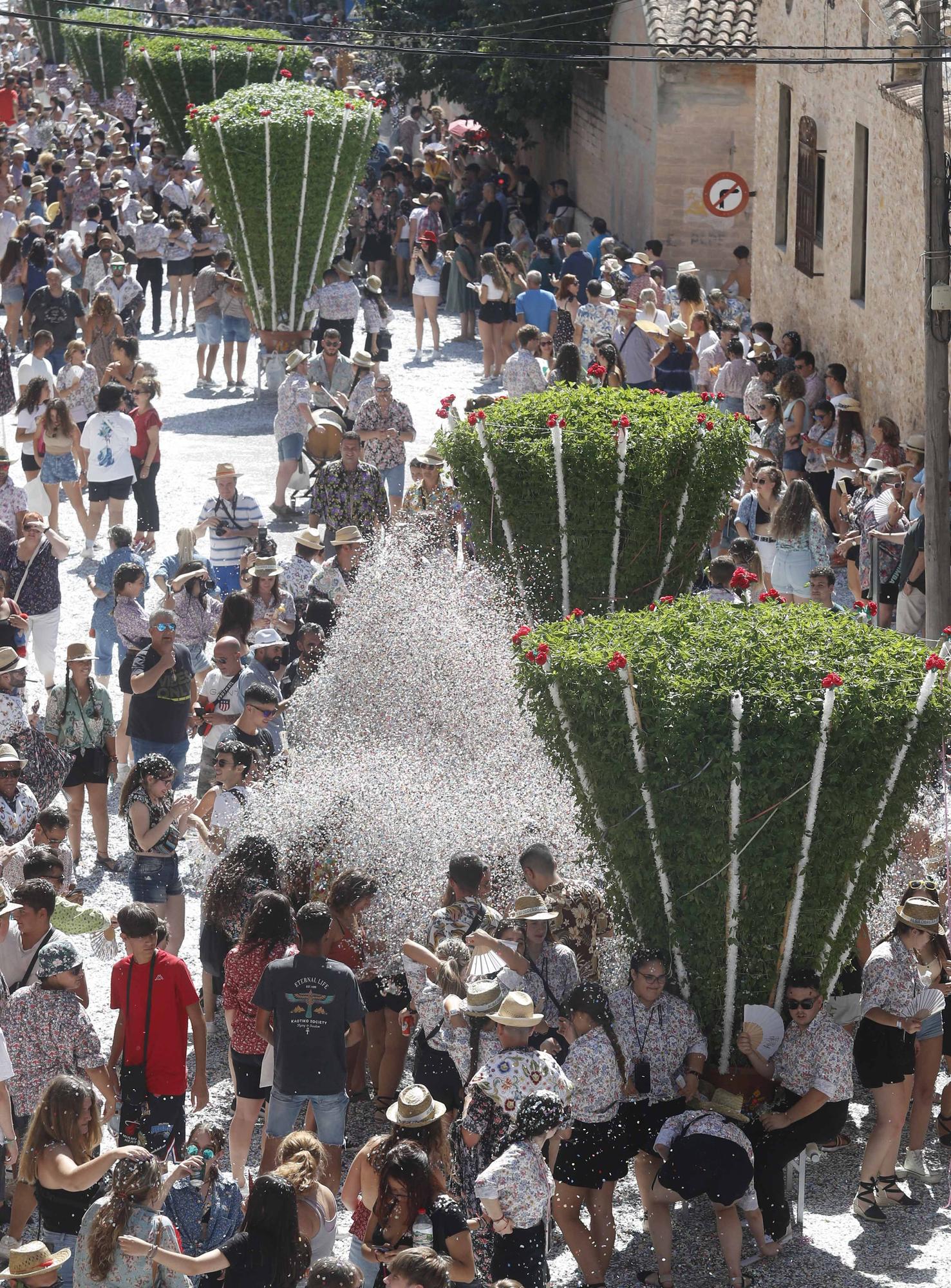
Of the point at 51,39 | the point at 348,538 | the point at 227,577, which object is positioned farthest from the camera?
the point at 51,39

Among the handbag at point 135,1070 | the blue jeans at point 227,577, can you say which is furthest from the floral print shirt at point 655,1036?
the blue jeans at point 227,577

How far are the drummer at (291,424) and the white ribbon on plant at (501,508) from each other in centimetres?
447

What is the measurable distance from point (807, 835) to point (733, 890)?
1.17 feet

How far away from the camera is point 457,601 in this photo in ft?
34.4

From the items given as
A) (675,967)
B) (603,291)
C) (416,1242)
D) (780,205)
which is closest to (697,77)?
(780,205)

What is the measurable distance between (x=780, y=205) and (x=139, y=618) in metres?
11.6

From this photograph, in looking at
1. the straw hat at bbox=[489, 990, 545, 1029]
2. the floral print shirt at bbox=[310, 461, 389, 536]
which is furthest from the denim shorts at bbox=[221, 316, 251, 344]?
the straw hat at bbox=[489, 990, 545, 1029]

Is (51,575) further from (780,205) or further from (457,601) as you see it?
(780,205)

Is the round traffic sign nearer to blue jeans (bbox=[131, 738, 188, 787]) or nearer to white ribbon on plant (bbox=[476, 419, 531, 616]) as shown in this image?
white ribbon on plant (bbox=[476, 419, 531, 616])

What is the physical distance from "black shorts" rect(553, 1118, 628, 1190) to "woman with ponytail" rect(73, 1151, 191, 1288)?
1.66 m

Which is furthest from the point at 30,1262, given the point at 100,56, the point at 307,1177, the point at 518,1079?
the point at 100,56

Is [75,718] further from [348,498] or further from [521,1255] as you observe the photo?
[521,1255]

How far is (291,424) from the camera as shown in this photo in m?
15.1

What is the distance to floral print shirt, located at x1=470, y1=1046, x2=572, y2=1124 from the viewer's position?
6289 mm
